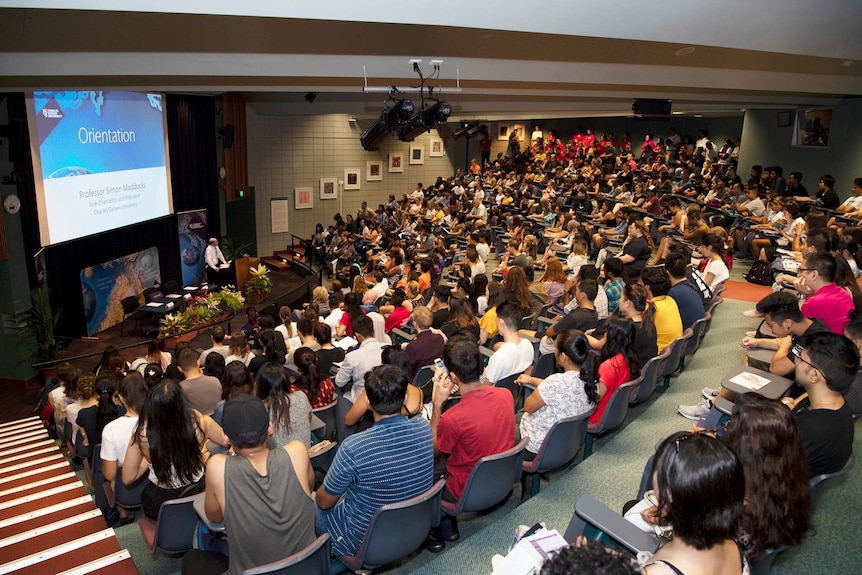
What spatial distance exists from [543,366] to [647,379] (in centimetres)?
86

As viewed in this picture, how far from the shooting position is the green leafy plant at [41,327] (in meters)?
9.25

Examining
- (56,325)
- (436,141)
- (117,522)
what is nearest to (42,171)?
(56,325)

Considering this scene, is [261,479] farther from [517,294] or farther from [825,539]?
[517,294]

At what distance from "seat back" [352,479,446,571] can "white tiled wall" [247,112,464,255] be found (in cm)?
1543

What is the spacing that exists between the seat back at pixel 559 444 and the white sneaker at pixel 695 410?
4.13ft

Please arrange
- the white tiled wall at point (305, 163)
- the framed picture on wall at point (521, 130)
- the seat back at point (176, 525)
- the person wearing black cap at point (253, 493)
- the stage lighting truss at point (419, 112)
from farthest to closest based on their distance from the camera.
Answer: the framed picture on wall at point (521, 130) < the white tiled wall at point (305, 163) < the stage lighting truss at point (419, 112) < the seat back at point (176, 525) < the person wearing black cap at point (253, 493)

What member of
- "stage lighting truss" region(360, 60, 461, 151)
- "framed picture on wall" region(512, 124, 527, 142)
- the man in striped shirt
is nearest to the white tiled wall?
"framed picture on wall" region(512, 124, 527, 142)

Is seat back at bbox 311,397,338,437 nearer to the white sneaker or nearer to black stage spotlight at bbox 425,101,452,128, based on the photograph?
the white sneaker

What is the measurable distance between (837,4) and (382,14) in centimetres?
283

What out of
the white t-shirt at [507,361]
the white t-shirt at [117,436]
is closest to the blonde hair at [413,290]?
the white t-shirt at [507,361]

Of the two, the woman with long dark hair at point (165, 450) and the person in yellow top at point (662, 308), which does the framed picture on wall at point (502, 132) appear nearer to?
the person in yellow top at point (662, 308)

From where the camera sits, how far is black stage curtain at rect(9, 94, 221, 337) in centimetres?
926

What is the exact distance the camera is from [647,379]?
4.51m

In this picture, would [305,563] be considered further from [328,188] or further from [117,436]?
[328,188]
